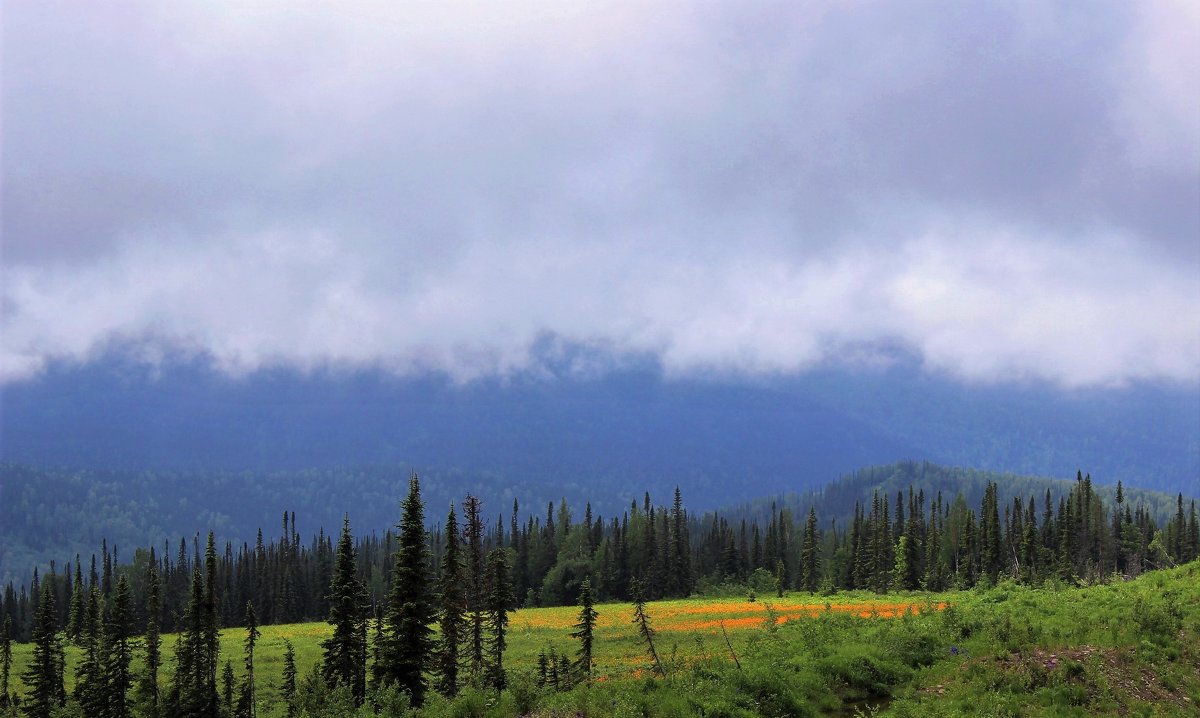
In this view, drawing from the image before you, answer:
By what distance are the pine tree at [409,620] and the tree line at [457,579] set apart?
67 millimetres

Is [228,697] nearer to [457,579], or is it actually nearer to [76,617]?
[457,579]

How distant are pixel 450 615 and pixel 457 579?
1.96 metres

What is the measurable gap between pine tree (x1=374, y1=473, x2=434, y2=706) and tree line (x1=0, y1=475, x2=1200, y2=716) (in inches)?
2.7

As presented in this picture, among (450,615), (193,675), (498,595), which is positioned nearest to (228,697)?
(193,675)

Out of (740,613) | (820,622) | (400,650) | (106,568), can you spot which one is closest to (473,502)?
(400,650)

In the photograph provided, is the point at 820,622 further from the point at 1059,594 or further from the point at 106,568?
the point at 106,568

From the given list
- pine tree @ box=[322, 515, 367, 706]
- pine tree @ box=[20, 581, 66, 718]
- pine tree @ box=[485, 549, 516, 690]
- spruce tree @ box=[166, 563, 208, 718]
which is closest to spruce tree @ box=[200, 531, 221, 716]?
spruce tree @ box=[166, 563, 208, 718]

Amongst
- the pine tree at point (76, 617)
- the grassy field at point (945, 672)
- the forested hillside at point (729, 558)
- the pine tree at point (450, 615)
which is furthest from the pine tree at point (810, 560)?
the grassy field at point (945, 672)

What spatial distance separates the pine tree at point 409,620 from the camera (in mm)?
36344

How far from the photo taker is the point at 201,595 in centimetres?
5381

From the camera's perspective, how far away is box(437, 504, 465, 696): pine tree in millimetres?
39000

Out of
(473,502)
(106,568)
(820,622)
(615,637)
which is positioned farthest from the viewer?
(106,568)

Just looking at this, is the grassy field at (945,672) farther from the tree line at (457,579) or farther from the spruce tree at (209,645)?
the spruce tree at (209,645)

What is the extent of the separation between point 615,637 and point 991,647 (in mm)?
42661
